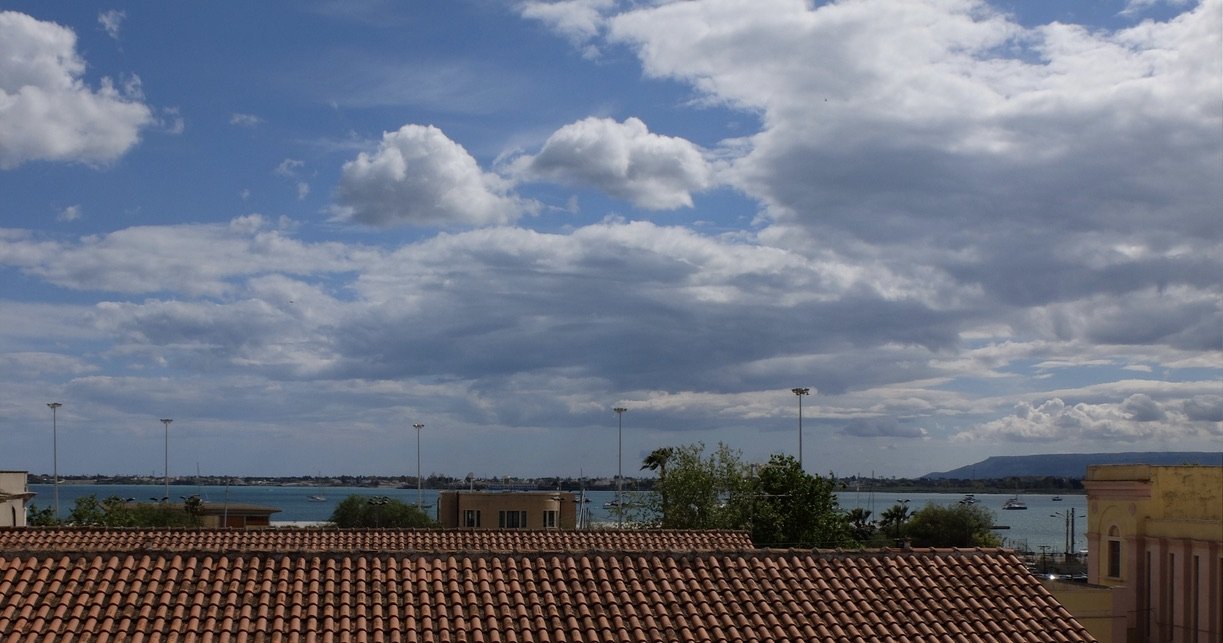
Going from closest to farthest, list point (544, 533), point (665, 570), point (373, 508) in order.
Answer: point (665, 570) → point (544, 533) → point (373, 508)

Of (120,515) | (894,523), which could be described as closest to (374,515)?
(120,515)

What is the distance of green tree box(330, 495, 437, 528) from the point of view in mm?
95188

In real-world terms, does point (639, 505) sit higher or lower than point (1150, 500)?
lower

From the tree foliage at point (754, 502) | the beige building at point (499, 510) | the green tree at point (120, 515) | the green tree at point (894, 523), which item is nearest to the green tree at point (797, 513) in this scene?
the tree foliage at point (754, 502)

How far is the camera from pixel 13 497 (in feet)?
157

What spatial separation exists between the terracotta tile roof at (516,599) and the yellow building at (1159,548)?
1145 cm

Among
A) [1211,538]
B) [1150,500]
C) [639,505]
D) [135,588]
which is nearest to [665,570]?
[135,588]

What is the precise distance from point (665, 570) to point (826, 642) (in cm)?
256

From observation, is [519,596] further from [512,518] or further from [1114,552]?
[512,518]

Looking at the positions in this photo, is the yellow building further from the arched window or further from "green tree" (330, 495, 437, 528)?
"green tree" (330, 495, 437, 528)

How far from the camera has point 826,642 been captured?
15.7 m

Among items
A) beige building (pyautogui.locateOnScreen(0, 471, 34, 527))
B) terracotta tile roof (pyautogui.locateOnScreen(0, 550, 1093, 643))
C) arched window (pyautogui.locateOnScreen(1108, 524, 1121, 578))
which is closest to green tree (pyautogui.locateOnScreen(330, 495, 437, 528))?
beige building (pyautogui.locateOnScreen(0, 471, 34, 527))

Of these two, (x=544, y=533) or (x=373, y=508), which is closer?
(x=544, y=533)

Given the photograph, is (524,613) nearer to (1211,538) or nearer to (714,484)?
(1211,538)
